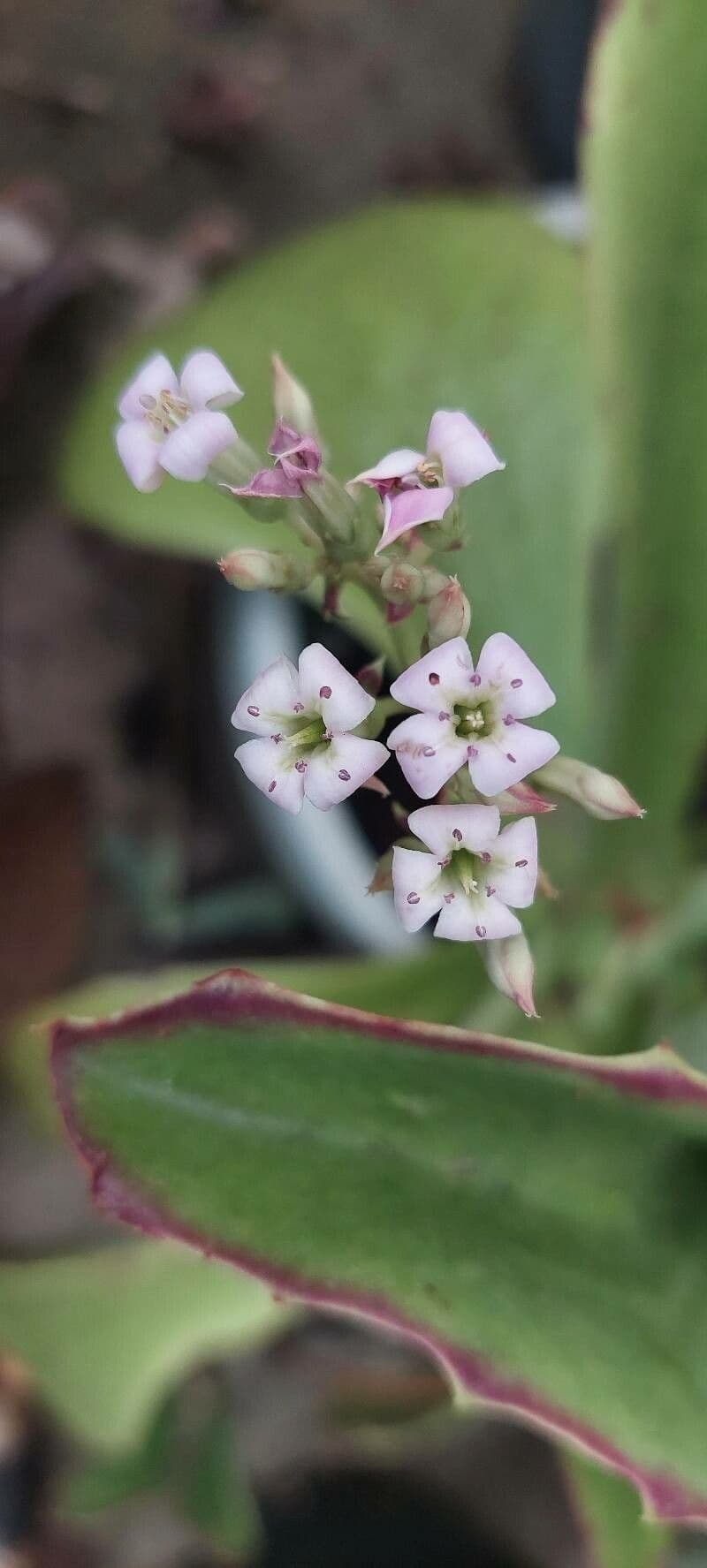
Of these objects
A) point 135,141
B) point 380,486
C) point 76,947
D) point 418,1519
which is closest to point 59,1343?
point 76,947

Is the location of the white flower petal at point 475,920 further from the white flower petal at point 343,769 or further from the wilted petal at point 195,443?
the wilted petal at point 195,443

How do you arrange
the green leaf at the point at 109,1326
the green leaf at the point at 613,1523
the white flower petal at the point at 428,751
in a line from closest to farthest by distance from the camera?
the white flower petal at the point at 428,751 < the green leaf at the point at 613,1523 < the green leaf at the point at 109,1326

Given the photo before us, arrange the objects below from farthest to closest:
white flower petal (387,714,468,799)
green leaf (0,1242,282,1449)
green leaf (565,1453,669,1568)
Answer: green leaf (0,1242,282,1449)
green leaf (565,1453,669,1568)
white flower petal (387,714,468,799)

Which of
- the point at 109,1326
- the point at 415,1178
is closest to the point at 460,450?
the point at 415,1178

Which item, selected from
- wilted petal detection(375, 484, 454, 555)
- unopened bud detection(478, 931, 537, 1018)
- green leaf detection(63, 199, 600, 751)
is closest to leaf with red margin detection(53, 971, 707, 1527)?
unopened bud detection(478, 931, 537, 1018)

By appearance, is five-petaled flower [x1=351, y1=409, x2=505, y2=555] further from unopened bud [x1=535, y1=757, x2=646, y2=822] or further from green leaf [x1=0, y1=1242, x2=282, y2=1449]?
green leaf [x1=0, y1=1242, x2=282, y2=1449]

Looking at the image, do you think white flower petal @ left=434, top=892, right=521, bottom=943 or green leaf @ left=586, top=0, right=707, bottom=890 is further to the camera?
green leaf @ left=586, top=0, right=707, bottom=890

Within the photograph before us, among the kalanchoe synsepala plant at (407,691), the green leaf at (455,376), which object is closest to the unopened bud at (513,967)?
the kalanchoe synsepala plant at (407,691)
